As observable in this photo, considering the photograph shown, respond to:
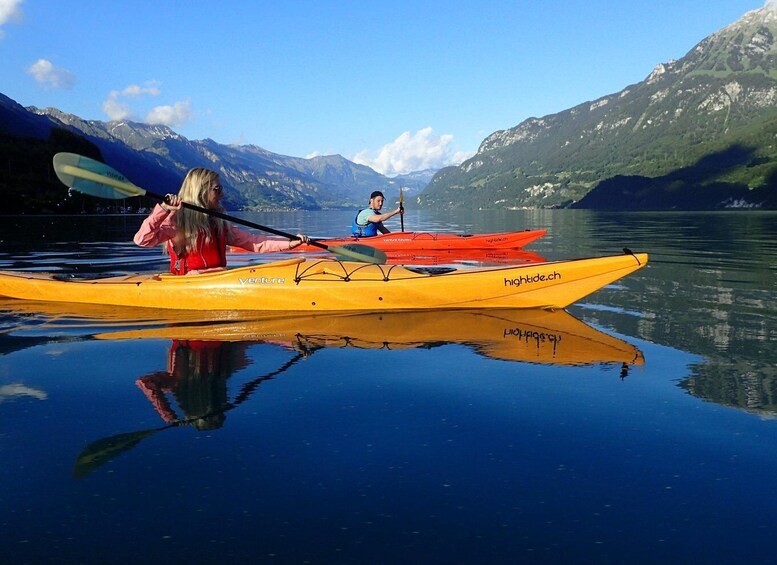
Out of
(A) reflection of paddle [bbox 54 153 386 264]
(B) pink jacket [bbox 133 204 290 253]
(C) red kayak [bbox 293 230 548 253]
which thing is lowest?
(C) red kayak [bbox 293 230 548 253]

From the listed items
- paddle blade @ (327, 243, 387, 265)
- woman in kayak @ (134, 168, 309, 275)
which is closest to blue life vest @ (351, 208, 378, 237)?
paddle blade @ (327, 243, 387, 265)

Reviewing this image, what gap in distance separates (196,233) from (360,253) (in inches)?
111

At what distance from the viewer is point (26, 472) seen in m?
3.96

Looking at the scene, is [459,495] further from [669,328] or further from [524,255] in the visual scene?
[524,255]

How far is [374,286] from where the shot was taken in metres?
9.80

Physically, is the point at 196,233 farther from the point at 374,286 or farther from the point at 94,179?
the point at 374,286

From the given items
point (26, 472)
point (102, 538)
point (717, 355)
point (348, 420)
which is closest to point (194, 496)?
point (102, 538)

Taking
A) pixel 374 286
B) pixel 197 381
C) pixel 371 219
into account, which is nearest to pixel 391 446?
pixel 197 381

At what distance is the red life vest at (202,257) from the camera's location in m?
10.0

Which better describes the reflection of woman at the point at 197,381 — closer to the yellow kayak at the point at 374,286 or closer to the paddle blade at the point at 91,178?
the yellow kayak at the point at 374,286

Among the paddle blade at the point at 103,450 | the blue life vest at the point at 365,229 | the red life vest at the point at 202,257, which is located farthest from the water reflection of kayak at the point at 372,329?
the blue life vest at the point at 365,229

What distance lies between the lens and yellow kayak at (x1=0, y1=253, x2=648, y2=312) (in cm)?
976

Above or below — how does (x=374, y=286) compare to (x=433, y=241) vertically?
below

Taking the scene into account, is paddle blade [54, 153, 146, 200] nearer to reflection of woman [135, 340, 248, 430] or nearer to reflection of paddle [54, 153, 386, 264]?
reflection of paddle [54, 153, 386, 264]
